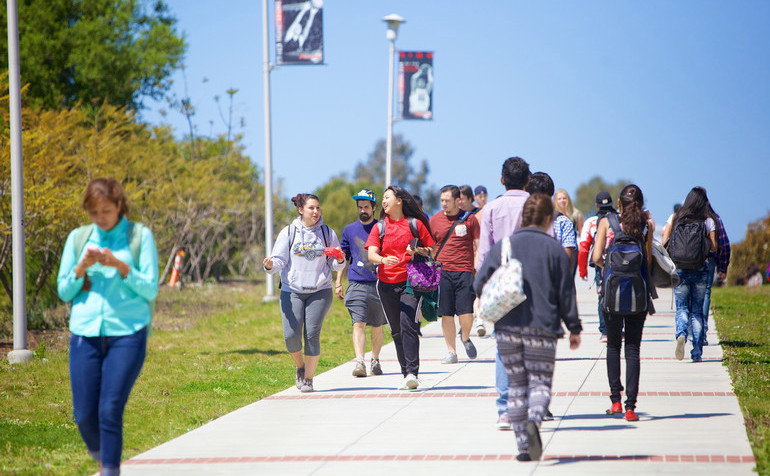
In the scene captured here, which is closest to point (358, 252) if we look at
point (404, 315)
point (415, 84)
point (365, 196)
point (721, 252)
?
point (365, 196)

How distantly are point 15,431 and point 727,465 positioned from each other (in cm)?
551

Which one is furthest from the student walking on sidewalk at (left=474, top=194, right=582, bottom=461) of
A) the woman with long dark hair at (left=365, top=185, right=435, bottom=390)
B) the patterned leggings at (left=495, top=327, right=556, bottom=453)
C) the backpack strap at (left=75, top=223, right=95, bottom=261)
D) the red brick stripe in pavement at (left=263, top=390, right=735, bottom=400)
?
the woman with long dark hair at (left=365, top=185, right=435, bottom=390)

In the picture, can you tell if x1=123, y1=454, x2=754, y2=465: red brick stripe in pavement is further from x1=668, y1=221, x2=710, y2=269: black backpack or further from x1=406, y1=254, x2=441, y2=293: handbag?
x1=668, y1=221, x2=710, y2=269: black backpack

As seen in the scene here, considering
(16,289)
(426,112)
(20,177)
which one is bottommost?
(16,289)

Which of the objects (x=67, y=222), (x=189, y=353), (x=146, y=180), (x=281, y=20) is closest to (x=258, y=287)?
(x=146, y=180)

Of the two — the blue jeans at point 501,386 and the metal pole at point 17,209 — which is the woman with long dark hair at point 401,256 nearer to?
the blue jeans at point 501,386

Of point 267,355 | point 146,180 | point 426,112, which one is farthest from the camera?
point 426,112

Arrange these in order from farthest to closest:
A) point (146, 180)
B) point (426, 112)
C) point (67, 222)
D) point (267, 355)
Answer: point (426, 112)
point (146, 180)
point (67, 222)
point (267, 355)

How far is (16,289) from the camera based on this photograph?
12438 mm

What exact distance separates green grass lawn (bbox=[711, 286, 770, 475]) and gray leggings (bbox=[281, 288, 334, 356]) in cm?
383

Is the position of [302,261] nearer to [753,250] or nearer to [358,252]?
[358,252]

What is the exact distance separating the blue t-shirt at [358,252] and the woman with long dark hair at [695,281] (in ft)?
10.9

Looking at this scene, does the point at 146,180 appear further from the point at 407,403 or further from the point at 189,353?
the point at 407,403

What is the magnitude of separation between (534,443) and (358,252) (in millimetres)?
4609
